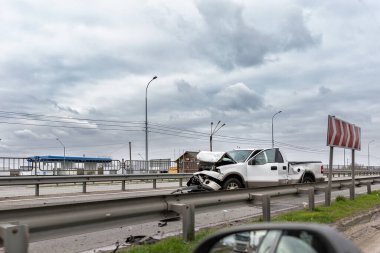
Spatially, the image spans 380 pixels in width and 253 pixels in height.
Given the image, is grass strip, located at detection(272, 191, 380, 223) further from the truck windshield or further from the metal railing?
the metal railing

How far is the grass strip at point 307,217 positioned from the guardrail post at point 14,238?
6.48ft

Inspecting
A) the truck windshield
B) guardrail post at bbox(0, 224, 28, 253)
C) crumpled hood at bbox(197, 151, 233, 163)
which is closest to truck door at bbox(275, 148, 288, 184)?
the truck windshield

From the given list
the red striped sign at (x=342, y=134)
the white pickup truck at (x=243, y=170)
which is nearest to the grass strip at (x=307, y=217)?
the red striped sign at (x=342, y=134)

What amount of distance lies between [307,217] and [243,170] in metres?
4.83

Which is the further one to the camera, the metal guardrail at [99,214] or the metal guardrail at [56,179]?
the metal guardrail at [56,179]

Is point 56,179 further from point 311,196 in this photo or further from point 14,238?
point 14,238

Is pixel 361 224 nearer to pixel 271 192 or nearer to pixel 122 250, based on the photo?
pixel 271 192

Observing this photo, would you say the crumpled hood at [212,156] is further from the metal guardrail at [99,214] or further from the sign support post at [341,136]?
the metal guardrail at [99,214]

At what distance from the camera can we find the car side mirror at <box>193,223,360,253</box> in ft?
6.88

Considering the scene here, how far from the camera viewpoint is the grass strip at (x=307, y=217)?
21.3 ft

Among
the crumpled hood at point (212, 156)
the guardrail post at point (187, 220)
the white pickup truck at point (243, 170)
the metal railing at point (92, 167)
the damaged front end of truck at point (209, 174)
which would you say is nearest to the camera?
the guardrail post at point (187, 220)

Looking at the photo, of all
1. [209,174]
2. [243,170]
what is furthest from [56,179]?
[243,170]

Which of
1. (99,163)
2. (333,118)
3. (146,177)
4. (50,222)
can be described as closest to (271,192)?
(333,118)

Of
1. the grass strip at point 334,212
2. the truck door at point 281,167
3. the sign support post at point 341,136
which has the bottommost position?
the grass strip at point 334,212
